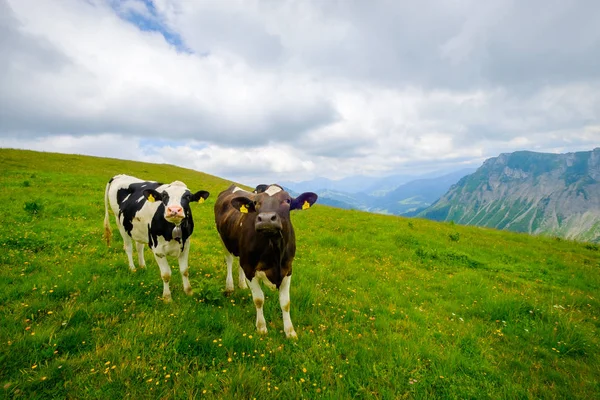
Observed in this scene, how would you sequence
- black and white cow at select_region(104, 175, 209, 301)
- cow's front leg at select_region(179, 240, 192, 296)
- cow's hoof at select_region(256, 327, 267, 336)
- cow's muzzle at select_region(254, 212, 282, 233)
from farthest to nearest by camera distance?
cow's front leg at select_region(179, 240, 192, 296) → black and white cow at select_region(104, 175, 209, 301) → cow's hoof at select_region(256, 327, 267, 336) → cow's muzzle at select_region(254, 212, 282, 233)

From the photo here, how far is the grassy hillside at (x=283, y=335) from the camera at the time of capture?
4.05m

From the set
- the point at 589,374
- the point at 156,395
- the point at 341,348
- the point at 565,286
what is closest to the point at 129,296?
the point at 156,395

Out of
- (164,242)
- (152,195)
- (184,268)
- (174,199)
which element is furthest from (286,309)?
(152,195)

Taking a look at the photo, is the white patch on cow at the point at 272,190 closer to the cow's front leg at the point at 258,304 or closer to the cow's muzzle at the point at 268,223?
the cow's muzzle at the point at 268,223

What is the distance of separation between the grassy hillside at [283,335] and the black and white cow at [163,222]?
2.50 ft

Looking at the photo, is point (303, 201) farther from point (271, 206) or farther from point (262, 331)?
point (262, 331)

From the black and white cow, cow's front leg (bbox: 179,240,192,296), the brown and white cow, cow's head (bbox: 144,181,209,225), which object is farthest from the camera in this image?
cow's front leg (bbox: 179,240,192,296)

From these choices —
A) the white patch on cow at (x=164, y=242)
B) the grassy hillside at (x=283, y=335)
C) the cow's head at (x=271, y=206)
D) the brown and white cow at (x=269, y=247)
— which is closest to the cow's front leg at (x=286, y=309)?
the brown and white cow at (x=269, y=247)

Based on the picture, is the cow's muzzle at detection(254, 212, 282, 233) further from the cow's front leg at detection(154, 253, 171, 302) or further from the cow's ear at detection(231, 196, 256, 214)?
the cow's front leg at detection(154, 253, 171, 302)

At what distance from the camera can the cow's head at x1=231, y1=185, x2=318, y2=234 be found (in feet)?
15.0

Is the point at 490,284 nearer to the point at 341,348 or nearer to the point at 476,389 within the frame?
the point at 476,389

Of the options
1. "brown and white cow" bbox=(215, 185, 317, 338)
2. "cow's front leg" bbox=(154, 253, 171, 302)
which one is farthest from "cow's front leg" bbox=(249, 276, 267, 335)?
"cow's front leg" bbox=(154, 253, 171, 302)

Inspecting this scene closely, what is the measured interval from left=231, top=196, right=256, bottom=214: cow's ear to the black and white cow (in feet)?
4.20

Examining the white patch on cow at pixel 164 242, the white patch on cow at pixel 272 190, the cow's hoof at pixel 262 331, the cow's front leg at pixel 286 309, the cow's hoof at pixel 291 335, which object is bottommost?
the cow's hoof at pixel 291 335
